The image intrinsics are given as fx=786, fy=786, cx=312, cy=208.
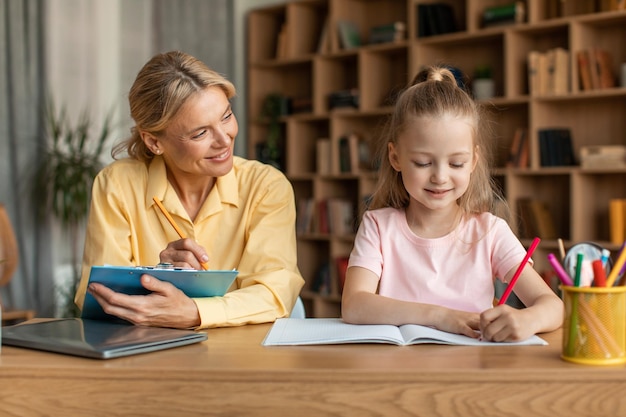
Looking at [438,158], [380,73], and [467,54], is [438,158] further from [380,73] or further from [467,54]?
[380,73]

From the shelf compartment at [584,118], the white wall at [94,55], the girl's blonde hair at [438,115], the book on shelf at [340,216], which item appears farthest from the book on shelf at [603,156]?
the white wall at [94,55]

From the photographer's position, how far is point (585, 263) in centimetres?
111

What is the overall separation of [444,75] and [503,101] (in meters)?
2.83

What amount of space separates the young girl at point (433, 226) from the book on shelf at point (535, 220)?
8.70 ft

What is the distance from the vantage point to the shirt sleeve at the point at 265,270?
151 cm

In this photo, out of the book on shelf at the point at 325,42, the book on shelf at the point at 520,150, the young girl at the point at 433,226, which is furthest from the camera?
the book on shelf at the point at 325,42

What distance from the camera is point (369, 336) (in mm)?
1243

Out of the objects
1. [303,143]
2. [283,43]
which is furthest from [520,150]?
[283,43]

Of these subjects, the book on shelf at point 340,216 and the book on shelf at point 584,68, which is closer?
the book on shelf at point 584,68

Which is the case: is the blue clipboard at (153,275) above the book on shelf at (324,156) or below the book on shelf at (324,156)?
below

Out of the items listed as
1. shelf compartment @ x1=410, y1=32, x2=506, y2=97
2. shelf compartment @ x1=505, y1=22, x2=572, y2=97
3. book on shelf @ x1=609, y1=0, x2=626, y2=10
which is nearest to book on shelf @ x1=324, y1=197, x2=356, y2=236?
shelf compartment @ x1=410, y1=32, x2=506, y2=97

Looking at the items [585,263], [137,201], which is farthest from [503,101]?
[585,263]

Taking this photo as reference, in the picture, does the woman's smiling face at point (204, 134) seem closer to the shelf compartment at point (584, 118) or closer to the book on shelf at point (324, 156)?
the shelf compartment at point (584, 118)

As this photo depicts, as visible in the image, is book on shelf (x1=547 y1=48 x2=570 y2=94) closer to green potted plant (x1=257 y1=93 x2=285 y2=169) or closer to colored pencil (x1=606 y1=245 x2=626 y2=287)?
green potted plant (x1=257 y1=93 x2=285 y2=169)
